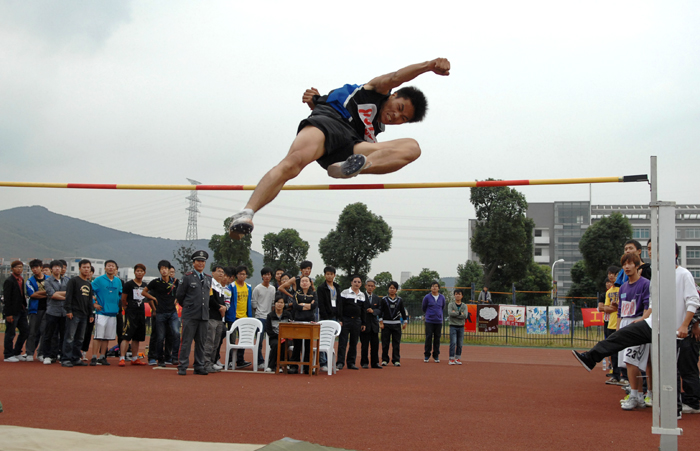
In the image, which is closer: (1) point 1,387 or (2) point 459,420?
(2) point 459,420

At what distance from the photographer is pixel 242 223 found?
3021mm

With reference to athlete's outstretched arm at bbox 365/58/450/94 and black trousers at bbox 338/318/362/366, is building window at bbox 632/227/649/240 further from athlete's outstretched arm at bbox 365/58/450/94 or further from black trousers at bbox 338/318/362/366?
athlete's outstretched arm at bbox 365/58/450/94

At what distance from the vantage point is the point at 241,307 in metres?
8.73

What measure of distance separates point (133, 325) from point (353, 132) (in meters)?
5.65

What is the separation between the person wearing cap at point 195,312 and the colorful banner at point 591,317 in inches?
399

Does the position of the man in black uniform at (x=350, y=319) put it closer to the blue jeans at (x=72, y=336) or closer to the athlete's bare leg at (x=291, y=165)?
the blue jeans at (x=72, y=336)

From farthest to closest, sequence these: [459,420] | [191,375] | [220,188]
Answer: [191,375] → [220,188] → [459,420]

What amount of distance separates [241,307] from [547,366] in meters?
5.59

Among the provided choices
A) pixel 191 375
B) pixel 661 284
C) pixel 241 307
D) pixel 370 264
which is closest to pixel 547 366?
pixel 241 307

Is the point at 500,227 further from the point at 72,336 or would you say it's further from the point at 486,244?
the point at 72,336

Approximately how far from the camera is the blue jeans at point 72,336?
25.1 ft

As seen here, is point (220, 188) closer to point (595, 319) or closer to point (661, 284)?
point (661, 284)

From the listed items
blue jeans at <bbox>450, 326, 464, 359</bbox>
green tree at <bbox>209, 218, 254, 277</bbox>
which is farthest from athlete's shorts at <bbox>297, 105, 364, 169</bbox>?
green tree at <bbox>209, 218, 254, 277</bbox>

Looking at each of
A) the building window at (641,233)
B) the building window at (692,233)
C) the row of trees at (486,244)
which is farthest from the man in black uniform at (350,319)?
the building window at (692,233)
